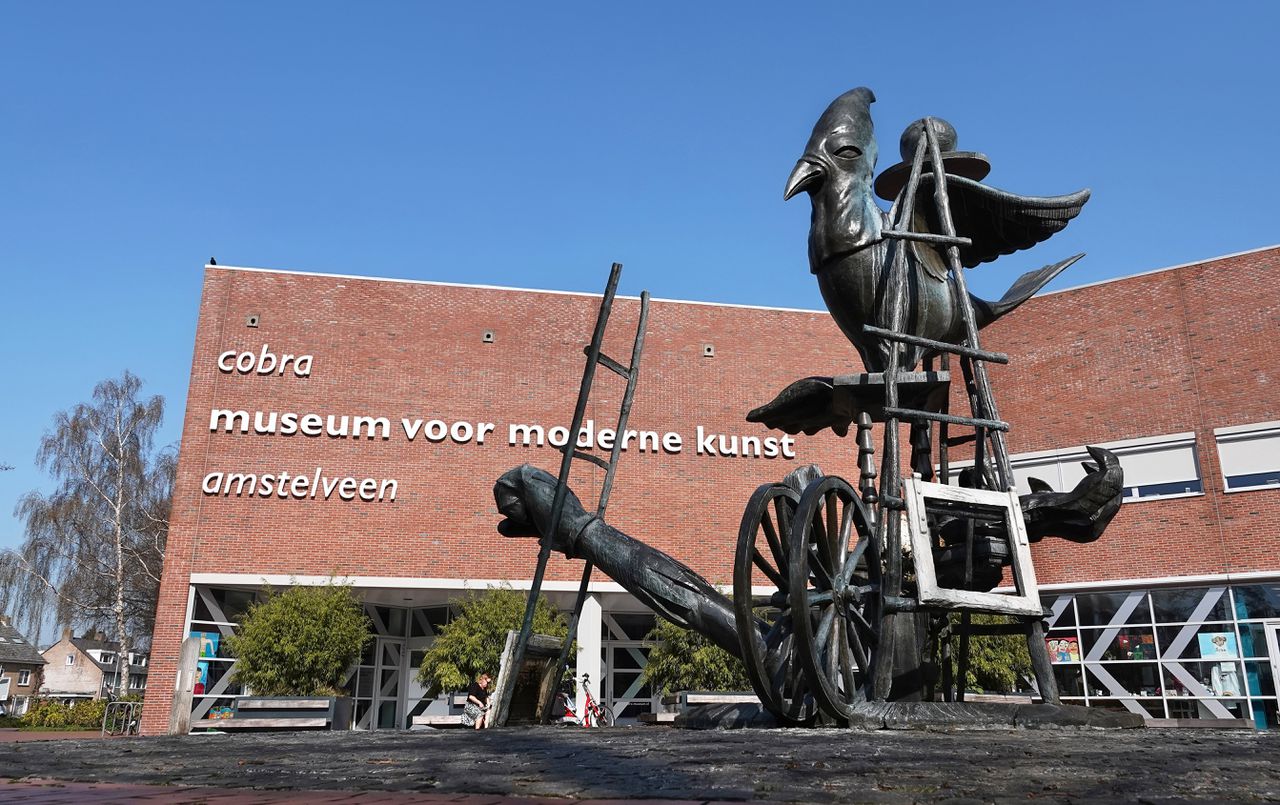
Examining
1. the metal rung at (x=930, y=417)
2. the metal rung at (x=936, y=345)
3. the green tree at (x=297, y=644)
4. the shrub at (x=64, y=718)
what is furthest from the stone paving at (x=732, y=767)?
the shrub at (x=64, y=718)

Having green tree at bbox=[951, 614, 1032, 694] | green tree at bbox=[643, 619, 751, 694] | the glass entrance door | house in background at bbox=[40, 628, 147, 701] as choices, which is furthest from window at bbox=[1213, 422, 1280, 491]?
house in background at bbox=[40, 628, 147, 701]

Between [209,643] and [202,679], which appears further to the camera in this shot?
[209,643]

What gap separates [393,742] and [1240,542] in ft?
68.7

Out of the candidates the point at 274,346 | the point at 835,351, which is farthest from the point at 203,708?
the point at 835,351

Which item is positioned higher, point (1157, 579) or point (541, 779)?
point (1157, 579)

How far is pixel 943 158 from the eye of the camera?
7.39 m

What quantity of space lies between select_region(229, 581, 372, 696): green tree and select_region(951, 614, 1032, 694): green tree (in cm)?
1216

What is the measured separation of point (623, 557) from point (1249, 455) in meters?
19.8

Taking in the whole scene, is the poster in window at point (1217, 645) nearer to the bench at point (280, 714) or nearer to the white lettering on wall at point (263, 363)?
the bench at point (280, 714)

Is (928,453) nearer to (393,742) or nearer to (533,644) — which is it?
(533,644)

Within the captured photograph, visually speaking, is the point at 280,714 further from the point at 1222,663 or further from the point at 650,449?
the point at 1222,663

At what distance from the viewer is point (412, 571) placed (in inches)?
904

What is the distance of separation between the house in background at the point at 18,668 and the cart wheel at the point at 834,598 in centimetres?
6868

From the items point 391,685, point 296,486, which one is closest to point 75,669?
point 391,685
